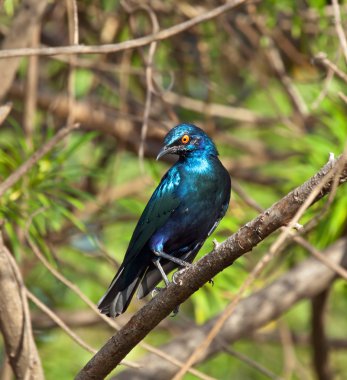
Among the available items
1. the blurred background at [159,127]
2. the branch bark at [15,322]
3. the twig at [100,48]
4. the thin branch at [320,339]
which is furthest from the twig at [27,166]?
the thin branch at [320,339]

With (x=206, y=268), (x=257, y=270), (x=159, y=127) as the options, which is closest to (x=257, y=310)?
(x=159, y=127)

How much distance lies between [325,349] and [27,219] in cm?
230

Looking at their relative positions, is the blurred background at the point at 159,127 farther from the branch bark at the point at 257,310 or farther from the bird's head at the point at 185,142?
the bird's head at the point at 185,142

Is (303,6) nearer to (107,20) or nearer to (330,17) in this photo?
(330,17)

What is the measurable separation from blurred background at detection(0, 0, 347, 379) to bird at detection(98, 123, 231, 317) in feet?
2.64

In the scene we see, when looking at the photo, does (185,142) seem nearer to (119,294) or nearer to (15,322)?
(119,294)

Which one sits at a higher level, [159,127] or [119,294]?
[119,294]

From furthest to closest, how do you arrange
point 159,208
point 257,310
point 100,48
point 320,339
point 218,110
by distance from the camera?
point 218,110 < point 320,339 < point 257,310 < point 159,208 < point 100,48

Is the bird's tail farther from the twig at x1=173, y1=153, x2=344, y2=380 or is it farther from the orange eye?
the twig at x1=173, y1=153, x2=344, y2=380

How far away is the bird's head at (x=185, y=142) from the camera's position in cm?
425

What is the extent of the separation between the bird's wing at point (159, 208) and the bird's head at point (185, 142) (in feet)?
0.51

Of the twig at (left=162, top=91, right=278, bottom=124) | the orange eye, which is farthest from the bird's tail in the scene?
the twig at (left=162, top=91, right=278, bottom=124)

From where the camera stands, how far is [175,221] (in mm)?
4086

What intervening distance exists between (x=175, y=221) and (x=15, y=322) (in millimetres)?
893
